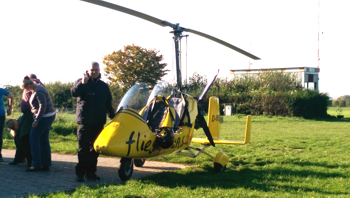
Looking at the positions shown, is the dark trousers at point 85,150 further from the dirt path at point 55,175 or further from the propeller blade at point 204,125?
the propeller blade at point 204,125

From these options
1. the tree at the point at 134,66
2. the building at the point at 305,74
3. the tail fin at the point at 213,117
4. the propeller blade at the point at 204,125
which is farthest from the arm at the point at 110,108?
the tree at the point at 134,66

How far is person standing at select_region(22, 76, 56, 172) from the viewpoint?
7309mm

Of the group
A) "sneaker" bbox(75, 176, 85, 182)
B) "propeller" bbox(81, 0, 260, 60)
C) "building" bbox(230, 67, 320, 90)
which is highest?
"building" bbox(230, 67, 320, 90)

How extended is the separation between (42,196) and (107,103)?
223cm

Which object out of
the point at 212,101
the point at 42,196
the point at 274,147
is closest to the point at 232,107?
the point at 274,147

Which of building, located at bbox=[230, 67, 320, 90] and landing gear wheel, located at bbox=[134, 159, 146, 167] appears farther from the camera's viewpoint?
building, located at bbox=[230, 67, 320, 90]

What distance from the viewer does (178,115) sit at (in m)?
7.32

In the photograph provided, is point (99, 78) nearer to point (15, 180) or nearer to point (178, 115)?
point (178, 115)

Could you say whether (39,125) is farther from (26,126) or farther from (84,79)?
(84,79)

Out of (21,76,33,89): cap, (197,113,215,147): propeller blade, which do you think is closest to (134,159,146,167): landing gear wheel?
(197,113,215,147): propeller blade

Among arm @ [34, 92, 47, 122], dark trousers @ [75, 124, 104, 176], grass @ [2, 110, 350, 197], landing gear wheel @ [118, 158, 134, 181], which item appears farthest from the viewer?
arm @ [34, 92, 47, 122]

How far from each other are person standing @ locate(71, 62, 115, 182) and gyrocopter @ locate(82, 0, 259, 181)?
1.22 ft

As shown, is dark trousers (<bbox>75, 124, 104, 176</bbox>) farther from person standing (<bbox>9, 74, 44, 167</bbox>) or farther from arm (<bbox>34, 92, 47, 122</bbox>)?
person standing (<bbox>9, 74, 44, 167</bbox>)

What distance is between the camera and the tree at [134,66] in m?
42.8
